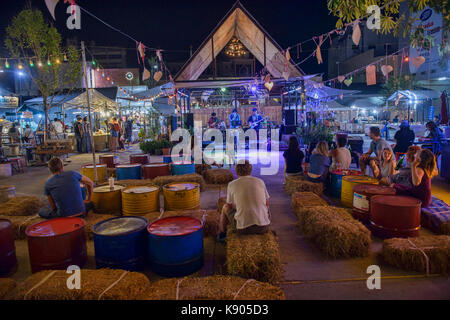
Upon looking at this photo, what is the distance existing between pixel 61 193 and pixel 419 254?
4607 millimetres

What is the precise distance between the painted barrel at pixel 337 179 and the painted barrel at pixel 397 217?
6.06ft

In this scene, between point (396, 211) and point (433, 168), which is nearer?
point (396, 211)

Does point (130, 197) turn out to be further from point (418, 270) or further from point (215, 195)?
point (418, 270)

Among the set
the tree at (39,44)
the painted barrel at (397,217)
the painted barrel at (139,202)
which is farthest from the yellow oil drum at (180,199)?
the tree at (39,44)

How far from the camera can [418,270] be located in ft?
10.4

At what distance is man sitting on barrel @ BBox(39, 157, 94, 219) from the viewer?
4.21m

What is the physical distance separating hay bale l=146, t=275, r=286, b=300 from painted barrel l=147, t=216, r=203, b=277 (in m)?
0.57

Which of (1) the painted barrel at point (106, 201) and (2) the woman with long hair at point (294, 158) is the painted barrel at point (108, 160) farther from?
(2) the woman with long hair at point (294, 158)

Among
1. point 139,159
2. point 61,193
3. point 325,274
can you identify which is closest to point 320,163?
point 325,274

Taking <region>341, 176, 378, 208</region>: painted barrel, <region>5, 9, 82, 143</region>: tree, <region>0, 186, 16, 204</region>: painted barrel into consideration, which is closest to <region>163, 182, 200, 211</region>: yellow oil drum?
<region>341, 176, 378, 208</region>: painted barrel

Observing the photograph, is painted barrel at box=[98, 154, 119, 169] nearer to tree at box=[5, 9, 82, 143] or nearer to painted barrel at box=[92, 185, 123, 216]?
painted barrel at box=[92, 185, 123, 216]

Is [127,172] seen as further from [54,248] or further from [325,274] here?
[325,274]
